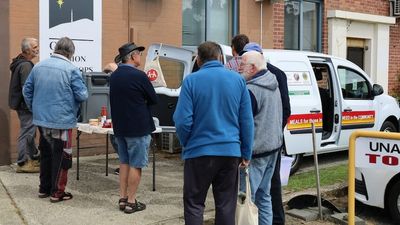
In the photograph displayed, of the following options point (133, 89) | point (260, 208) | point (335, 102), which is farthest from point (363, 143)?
Answer: point (335, 102)

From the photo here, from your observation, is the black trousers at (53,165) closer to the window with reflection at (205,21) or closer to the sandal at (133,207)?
the sandal at (133,207)

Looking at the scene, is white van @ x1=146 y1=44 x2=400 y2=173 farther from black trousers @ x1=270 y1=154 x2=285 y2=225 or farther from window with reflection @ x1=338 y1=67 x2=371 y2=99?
black trousers @ x1=270 y1=154 x2=285 y2=225

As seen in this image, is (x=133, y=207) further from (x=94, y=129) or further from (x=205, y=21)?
(x=205, y=21)

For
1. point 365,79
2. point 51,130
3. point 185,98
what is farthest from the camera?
point 365,79

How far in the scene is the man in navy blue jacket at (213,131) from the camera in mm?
4277

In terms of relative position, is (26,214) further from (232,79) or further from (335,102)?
(335,102)

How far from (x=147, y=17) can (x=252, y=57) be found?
532 cm

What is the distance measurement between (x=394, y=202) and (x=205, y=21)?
6047mm

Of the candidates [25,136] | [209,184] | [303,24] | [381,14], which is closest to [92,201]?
[25,136]

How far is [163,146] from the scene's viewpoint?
10.1 meters

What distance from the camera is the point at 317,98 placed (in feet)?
26.5

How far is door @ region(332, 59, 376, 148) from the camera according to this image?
28.5 ft

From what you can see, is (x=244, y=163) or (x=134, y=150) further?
(x=134, y=150)

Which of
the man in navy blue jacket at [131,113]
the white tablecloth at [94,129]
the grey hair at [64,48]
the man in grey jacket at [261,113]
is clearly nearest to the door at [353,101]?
the white tablecloth at [94,129]
